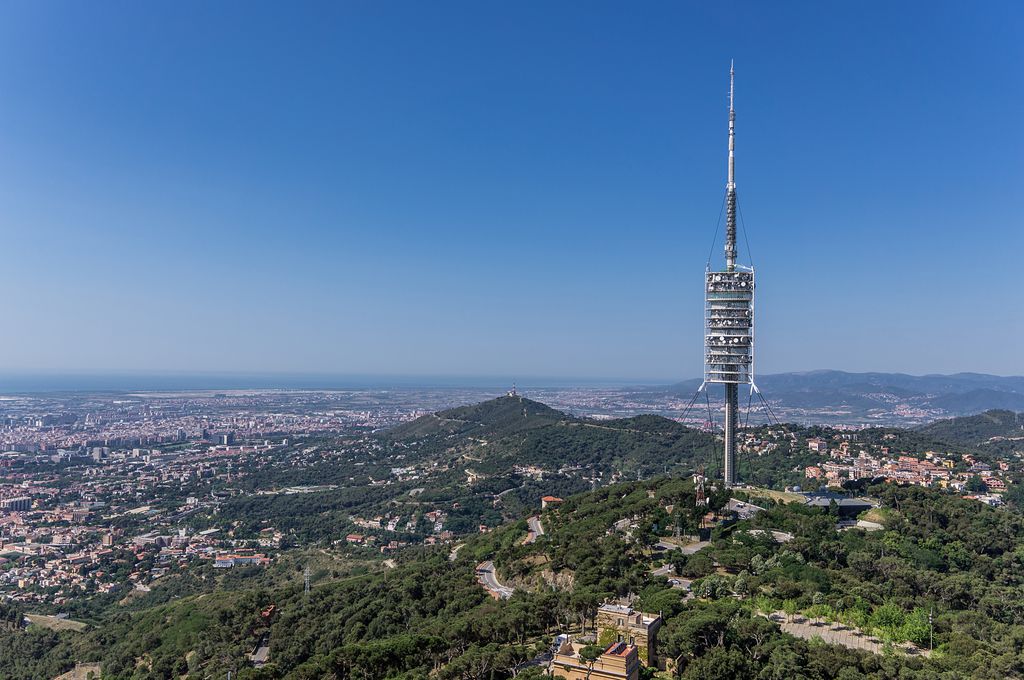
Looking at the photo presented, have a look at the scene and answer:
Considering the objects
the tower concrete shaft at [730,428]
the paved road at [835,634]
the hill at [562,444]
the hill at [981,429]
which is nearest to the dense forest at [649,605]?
the paved road at [835,634]

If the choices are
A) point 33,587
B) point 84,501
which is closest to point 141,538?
point 33,587

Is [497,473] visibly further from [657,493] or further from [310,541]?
[657,493]

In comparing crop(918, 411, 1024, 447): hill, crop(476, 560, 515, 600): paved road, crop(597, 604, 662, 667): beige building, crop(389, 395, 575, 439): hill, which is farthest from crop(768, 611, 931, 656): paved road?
crop(918, 411, 1024, 447): hill

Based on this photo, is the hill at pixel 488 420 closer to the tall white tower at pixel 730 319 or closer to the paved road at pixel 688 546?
the tall white tower at pixel 730 319

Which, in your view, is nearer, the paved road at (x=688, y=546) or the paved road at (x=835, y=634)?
the paved road at (x=835, y=634)

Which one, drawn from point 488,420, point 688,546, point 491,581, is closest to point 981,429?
point 488,420

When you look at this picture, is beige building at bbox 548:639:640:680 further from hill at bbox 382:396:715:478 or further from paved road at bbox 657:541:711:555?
hill at bbox 382:396:715:478
